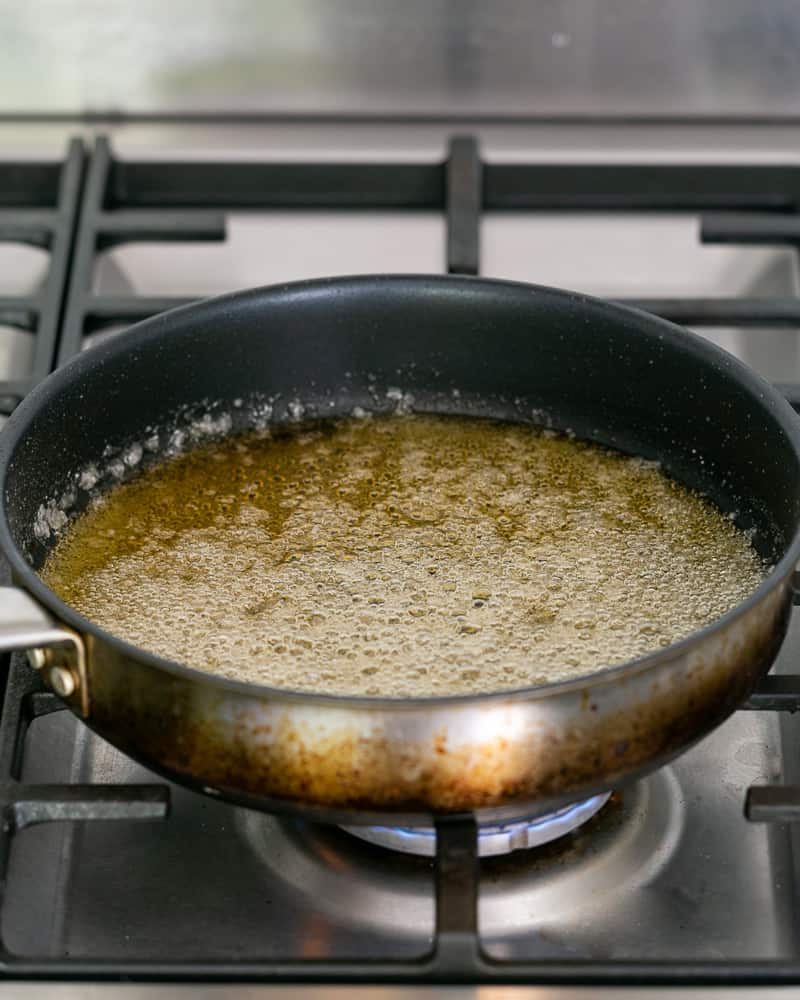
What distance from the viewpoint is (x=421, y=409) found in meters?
0.93

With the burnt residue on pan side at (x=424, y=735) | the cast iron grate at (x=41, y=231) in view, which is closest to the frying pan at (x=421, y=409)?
the burnt residue on pan side at (x=424, y=735)

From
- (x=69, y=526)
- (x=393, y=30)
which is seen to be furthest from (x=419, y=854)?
(x=393, y=30)

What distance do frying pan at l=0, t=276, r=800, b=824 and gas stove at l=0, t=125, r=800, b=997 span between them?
52 millimetres

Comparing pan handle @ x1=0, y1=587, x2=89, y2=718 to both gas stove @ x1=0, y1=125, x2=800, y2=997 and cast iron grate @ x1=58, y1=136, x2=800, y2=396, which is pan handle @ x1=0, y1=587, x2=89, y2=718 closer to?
gas stove @ x1=0, y1=125, x2=800, y2=997

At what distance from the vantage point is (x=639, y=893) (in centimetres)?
68

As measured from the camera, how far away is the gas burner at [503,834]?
68cm

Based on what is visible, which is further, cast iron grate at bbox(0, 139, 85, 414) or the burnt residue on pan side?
cast iron grate at bbox(0, 139, 85, 414)

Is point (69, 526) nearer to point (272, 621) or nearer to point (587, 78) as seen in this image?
point (272, 621)

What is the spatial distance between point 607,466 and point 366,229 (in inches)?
12.5

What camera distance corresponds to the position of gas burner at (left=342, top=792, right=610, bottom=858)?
0.68 metres

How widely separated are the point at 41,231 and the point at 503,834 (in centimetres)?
58

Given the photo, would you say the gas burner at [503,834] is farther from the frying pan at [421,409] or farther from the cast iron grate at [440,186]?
the cast iron grate at [440,186]

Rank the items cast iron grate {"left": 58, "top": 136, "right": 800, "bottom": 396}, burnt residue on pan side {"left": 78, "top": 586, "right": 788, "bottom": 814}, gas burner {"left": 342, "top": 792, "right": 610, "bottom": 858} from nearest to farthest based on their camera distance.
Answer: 1. burnt residue on pan side {"left": 78, "top": 586, "right": 788, "bottom": 814}
2. gas burner {"left": 342, "top": 792, "right": 610, "bottom": 858}
3. cast iron grate {"left": 58, "top": 136, "right": 800, "bottom": 396}

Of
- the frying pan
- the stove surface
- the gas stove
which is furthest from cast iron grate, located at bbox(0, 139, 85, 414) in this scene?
the stove surface
